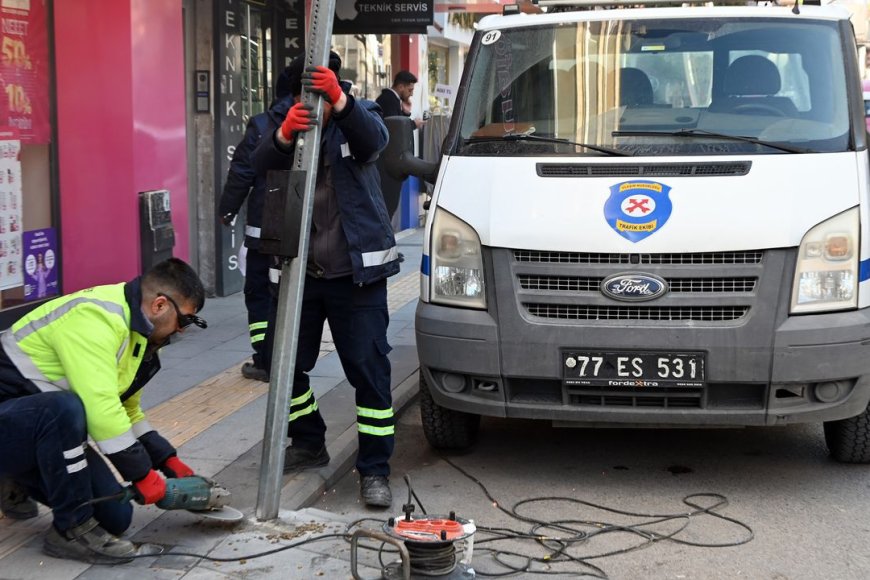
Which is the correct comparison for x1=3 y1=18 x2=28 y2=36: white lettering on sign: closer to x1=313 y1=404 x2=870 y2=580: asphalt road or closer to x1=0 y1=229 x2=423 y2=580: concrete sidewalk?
x1=0 y1=229 x2=423 y2=580: concrete sidewalk

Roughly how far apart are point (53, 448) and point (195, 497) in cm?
60

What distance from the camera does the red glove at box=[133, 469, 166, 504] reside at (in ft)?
13.8

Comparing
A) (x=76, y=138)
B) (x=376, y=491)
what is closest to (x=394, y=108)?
(x=76, y=138)

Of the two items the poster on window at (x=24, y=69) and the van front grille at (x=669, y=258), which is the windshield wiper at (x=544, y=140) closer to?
the van front grille at (x=669, y=258)

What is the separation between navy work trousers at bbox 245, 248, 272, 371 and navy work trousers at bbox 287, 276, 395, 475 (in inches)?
67.8

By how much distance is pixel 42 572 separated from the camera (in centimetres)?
413

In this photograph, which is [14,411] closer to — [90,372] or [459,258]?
[90,372]

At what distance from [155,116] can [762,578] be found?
5.83 meters

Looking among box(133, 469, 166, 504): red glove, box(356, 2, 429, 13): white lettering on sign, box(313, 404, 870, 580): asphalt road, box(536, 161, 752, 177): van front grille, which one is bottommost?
box(313, 404, 870, 580): asphalt road

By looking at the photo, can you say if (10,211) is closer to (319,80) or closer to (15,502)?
(15,502)

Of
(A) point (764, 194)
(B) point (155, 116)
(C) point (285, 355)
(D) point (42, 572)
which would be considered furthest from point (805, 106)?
(B) point (155, 116)

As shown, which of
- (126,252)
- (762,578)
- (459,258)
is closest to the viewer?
(762,578)

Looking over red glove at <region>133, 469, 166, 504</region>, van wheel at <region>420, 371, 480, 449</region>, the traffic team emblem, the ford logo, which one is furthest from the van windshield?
red glove at <region>133, 469, 166, 504</region>

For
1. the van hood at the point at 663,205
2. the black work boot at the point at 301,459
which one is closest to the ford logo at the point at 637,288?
the van hood at the point at 663,205
